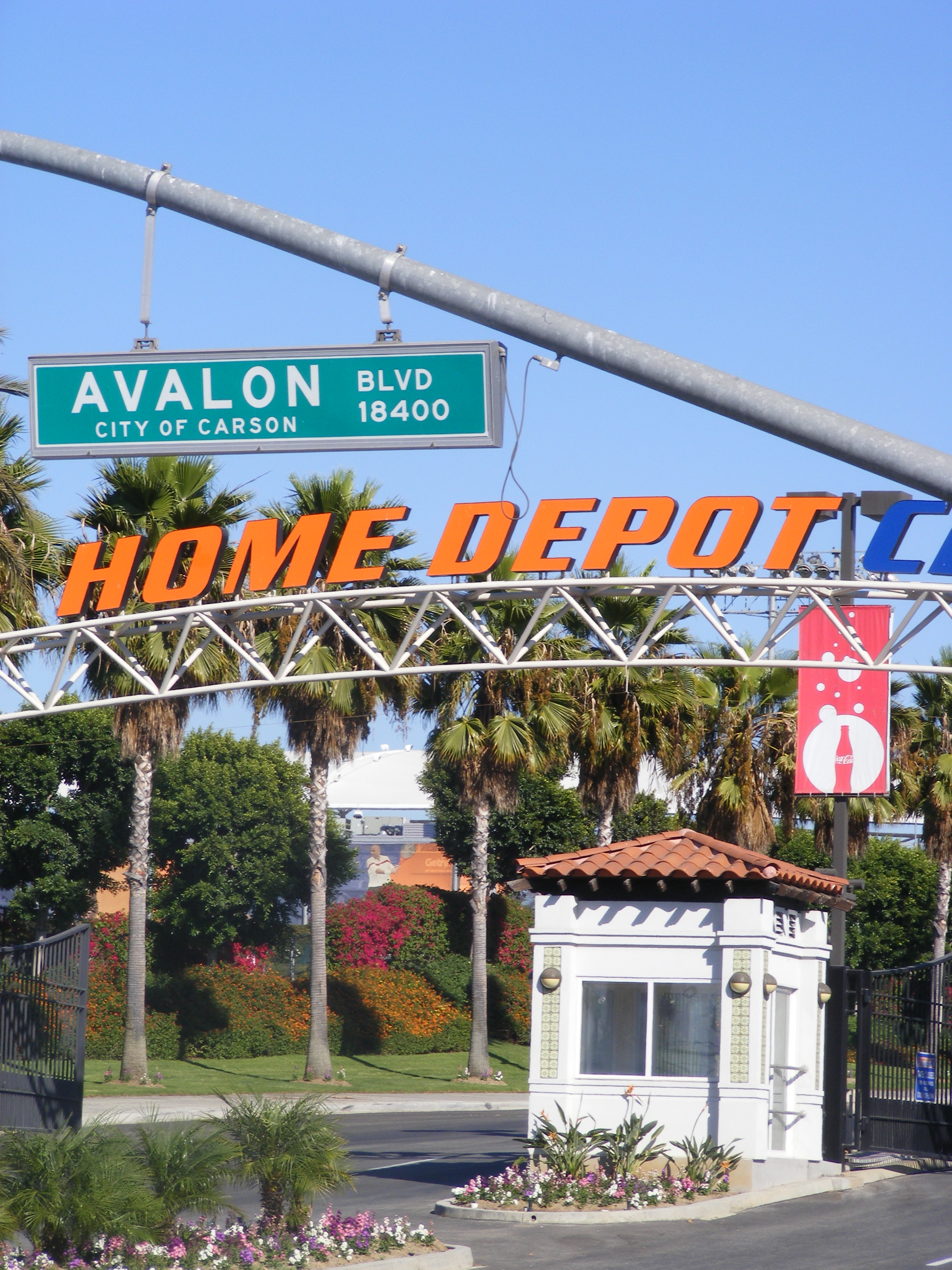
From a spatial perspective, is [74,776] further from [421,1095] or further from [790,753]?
[790,753]

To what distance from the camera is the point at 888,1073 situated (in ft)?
74.1

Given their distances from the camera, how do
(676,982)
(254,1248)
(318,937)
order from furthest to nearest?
1. (318,937)
2. (676,982)
3. (254,1248)

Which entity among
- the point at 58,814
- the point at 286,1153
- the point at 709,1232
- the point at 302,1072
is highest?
the point at 58,814

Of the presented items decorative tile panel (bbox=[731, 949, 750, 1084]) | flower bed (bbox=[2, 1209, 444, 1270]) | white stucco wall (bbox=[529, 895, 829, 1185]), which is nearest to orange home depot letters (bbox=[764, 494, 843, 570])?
white stucco wall (bbox=[529, 895, 829, 1185])

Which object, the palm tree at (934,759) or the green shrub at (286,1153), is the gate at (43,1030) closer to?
the green shrub at (286,1153)

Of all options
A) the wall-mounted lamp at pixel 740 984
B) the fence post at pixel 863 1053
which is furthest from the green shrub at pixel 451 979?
the wall-mounted lamp at pixel 740 984

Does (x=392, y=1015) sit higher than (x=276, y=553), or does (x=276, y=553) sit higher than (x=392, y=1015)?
(x=276, y=553)

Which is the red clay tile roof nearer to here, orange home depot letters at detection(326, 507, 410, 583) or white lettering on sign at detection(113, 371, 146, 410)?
orange home depot letters at detection(326, 507, 410, 583)

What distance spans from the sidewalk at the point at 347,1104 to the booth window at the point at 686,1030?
7984mm

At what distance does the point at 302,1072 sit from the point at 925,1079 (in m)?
19.8

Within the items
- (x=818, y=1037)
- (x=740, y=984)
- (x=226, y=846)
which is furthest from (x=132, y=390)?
(x=226, y=846)

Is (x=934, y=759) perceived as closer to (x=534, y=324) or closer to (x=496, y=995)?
(x=496, y=995)

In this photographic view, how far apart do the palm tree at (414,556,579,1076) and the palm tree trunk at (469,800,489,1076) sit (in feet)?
5.69

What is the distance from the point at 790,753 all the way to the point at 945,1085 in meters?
9.73
